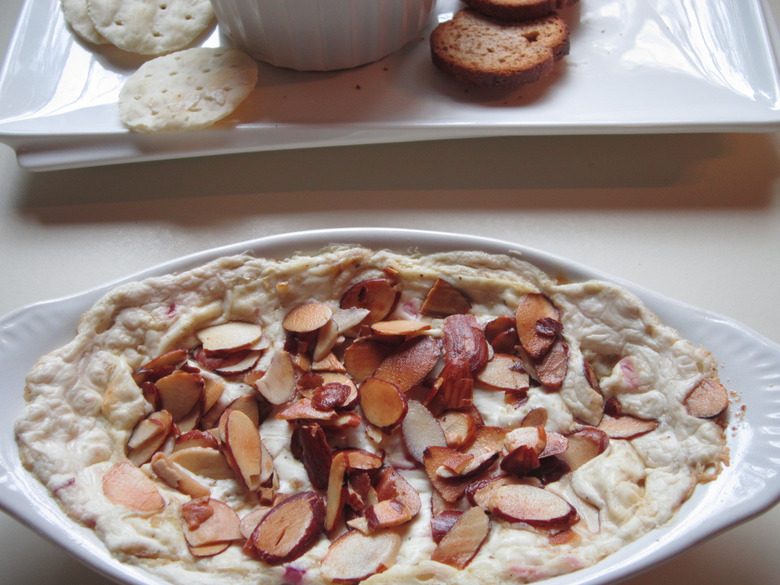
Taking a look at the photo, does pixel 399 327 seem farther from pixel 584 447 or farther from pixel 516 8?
pixel 516 8

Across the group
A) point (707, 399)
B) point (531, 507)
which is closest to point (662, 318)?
point (707, 399)

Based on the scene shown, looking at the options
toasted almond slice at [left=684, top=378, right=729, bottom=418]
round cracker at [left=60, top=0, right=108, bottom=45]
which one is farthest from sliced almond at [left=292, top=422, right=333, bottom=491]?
round cracker at [left=60, top=0, right=108, bottom=45]

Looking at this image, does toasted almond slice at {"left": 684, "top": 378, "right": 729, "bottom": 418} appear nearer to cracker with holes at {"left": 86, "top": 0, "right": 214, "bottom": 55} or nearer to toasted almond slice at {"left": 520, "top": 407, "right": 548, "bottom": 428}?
toasted almond slice at {"left": 520, "top": 407, "right": 548, "bottom": 428}

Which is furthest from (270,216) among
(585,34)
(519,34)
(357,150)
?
(585,34)

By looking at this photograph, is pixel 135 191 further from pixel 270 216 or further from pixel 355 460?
pixel 355 460

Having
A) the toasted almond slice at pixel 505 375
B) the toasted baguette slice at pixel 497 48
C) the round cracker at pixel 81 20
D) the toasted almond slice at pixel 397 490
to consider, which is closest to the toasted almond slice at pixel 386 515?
the toasted almond slice at pixel 397 490

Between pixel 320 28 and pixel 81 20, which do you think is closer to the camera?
pixel 320 28

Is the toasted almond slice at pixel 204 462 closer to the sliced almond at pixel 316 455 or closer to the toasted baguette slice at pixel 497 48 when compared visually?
the sliced almond at pixel 316 455
